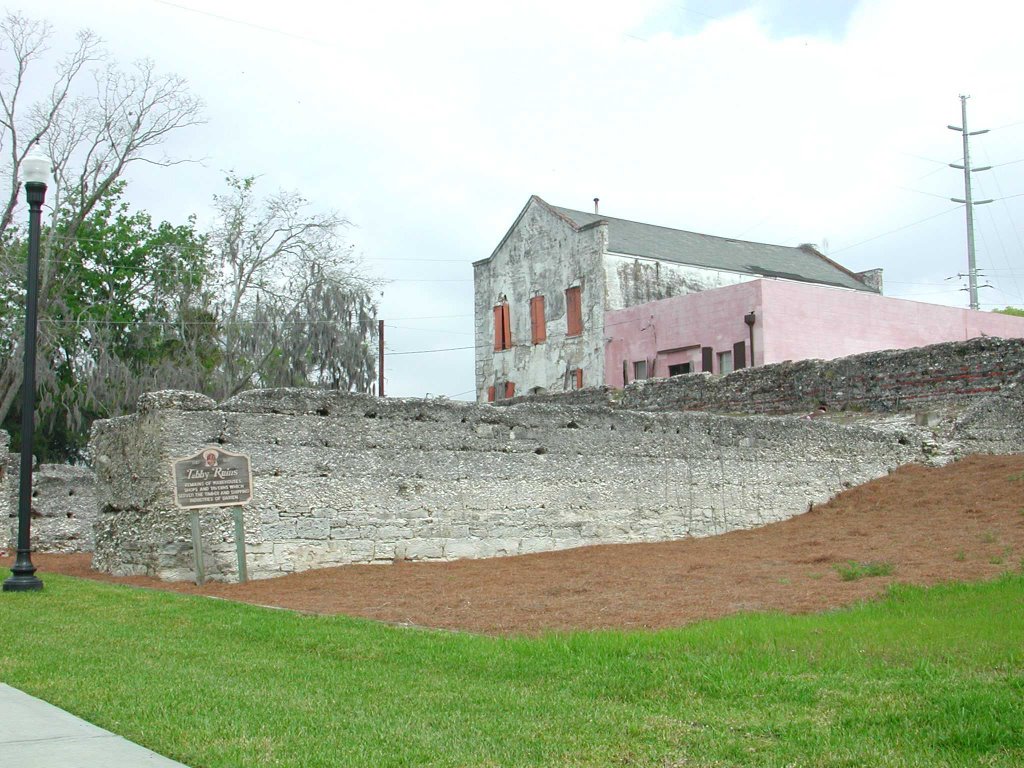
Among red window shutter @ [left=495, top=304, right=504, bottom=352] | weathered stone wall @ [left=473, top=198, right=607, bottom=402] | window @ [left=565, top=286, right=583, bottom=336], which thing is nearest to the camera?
weathered stone wall @ [left=473, top=198, right=607, bottom=402]

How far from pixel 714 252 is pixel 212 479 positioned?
28.6 m

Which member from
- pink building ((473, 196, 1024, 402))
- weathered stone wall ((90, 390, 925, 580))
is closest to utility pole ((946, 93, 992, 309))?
pink building ((473, 196, 1024, 402))

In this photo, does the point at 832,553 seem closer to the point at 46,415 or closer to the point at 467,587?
the point at 467,587

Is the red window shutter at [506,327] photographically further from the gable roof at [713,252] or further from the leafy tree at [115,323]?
the leafy tree at [115,323]

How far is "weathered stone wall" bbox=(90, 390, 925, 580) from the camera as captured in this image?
45.2 feet

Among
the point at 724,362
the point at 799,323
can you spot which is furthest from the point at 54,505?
the point at 799,323

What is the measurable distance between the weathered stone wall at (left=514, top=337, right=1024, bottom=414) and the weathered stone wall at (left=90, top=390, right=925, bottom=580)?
4.96 meters

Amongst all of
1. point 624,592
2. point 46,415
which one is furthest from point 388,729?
point 46,415

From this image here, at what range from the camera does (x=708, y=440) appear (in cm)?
1828

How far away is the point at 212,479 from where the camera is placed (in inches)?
525

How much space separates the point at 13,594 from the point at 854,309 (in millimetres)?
24350

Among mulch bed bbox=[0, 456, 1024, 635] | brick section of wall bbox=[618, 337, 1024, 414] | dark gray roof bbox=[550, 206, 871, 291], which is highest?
dark gray roof bbox=[550, 206, 871, 291]

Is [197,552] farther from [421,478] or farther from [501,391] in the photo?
[501,391]

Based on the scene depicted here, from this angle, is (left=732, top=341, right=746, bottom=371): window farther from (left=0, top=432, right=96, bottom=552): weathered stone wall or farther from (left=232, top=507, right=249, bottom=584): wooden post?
(left=232, top=507, right=249, bottom=584): wooden post
